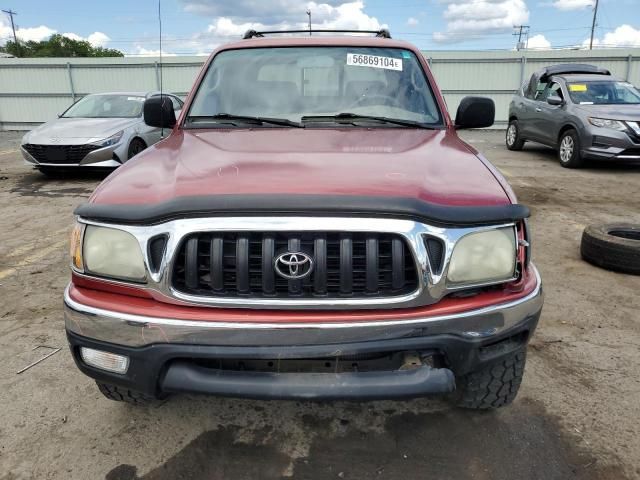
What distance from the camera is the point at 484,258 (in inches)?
73.6

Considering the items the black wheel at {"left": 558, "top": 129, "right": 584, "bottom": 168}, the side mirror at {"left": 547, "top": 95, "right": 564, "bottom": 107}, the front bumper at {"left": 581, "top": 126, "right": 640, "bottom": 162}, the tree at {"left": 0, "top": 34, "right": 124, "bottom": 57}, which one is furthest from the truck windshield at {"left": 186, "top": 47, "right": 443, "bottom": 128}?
the tree at {"left": 0, "top": 34, "right": 124, "bottom": 57}

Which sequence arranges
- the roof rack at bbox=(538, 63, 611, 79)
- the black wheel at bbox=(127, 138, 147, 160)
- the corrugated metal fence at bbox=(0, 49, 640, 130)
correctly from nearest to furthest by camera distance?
the black wheel at bbox=(127, 138, 147, 160), the roof rack at bbox=(538, 63, 611, 79), the corrugated metal fence at bbox=(0, 49, 640, 130)

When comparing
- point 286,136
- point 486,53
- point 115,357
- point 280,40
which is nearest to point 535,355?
point 286,136

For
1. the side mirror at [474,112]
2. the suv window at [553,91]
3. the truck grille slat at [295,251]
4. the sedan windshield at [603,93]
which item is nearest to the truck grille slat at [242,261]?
the truck grille slat at [295,251]

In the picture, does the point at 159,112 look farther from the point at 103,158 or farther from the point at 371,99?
the point at 103,158

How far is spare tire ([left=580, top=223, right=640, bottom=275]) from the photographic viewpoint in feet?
13.5

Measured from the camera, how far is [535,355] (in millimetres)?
2945

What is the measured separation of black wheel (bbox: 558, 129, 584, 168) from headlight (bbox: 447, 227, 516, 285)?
825cm

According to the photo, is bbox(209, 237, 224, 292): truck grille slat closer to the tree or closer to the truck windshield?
the truck windshield

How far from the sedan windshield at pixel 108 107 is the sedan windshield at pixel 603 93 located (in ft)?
26.1

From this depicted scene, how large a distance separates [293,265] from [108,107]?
27.9 ft

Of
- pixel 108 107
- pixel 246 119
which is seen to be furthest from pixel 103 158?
pixel 246 119

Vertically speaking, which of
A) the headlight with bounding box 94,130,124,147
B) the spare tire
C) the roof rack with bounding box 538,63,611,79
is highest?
the roof rack with bounding box 538,63,611,79

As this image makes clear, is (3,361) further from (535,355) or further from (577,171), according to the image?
(577,171)
